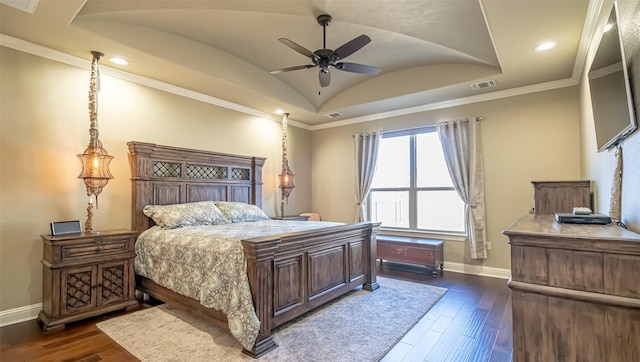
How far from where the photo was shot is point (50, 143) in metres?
3.23

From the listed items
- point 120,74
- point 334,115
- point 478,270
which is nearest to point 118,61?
point 120,74

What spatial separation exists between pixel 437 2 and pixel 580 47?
1.60 m

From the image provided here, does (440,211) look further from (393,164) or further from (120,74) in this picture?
(120,74)

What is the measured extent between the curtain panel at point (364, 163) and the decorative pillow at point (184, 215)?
2771 millimetres

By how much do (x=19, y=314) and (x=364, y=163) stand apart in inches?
203

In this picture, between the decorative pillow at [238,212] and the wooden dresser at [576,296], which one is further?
the decorative pillow at [238,212]

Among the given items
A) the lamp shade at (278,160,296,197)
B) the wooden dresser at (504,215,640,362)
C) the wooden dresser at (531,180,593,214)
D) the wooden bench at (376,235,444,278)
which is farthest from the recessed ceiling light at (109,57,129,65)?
the wooden dresser at (531,180,593,214)

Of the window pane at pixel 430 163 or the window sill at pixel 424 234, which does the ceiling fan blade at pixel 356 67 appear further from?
the window sill at pixel 424 234

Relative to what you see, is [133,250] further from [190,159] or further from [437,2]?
[437,2]

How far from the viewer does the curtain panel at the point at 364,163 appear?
19.1ft

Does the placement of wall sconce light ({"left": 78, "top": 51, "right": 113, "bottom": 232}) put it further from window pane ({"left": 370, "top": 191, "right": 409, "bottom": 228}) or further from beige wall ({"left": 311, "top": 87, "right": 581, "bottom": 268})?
beige wall ({"left": 311, "top": 87, "right": 581, "bottom": 268})

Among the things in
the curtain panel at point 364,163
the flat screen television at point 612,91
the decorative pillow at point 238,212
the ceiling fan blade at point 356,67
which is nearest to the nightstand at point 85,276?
the decorative pillow at point 238,212

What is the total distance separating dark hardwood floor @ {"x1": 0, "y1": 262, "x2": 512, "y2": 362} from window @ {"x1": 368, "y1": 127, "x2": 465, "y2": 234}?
72.3 inches

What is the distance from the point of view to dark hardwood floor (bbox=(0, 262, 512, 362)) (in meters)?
2.31
